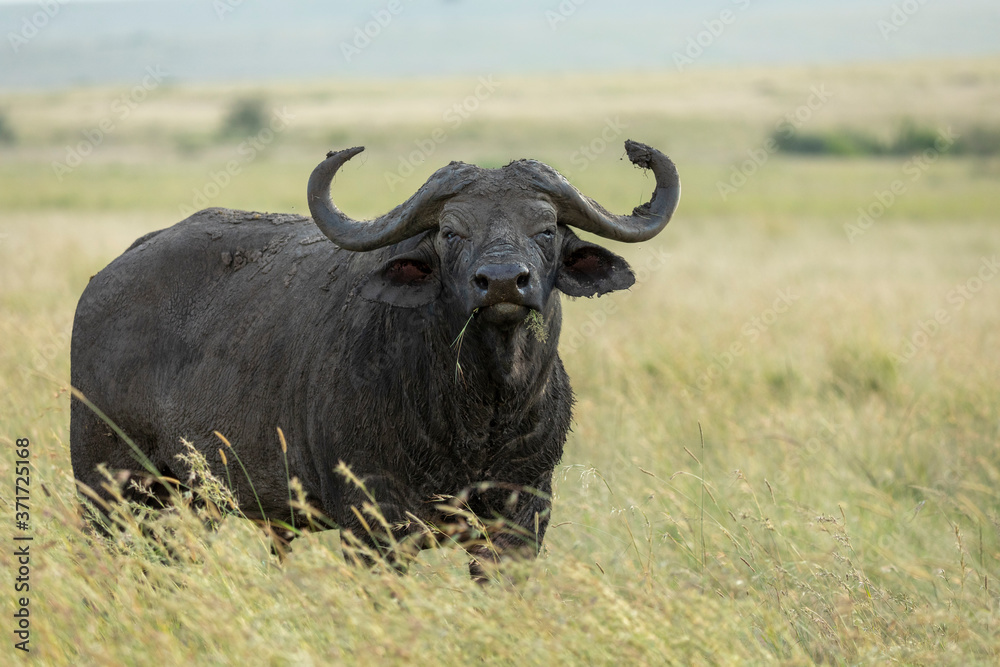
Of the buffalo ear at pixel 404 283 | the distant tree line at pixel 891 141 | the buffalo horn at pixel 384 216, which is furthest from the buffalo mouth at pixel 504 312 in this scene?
the distant tree line at pixel 891 141

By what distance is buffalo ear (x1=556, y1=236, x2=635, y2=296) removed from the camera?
4.46 meters

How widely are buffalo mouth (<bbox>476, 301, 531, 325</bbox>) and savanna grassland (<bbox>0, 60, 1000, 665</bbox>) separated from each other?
2.23 ft

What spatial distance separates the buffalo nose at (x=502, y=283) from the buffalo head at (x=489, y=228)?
107 mm

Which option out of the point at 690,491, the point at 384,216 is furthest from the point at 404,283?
the point at 690,491

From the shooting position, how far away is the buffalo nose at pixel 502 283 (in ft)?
12.6

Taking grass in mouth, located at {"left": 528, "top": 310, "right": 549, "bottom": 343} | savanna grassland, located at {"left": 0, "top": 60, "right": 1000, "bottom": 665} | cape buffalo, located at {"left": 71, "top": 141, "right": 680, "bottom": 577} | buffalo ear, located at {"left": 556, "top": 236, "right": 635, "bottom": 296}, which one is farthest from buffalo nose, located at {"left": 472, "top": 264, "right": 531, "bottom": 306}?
savanna grassland, located at {"left": 0, "top": 60, "right": 1000, "bottom": 665}

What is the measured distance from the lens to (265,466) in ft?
16.2

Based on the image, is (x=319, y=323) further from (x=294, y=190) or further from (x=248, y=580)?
(x=294, y=190)

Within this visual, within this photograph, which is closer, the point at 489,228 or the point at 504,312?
the point at 504,312

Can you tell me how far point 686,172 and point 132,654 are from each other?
38347 mm

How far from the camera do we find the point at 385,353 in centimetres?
461

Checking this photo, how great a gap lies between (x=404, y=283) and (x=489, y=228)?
53 cm

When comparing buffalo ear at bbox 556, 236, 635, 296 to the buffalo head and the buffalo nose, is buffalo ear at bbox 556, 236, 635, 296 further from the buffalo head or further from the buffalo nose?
the buffalo nose

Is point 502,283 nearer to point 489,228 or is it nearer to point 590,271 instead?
point 489,228
